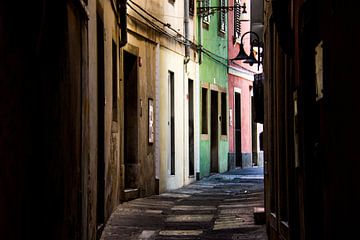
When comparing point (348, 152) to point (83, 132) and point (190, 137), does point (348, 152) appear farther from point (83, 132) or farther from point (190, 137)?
point (190, 137)

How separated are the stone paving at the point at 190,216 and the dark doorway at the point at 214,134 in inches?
249

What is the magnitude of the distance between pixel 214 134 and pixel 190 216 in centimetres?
1235

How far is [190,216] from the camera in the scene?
39.1 feet

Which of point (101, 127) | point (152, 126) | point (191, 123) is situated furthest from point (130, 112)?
point (191, 123)

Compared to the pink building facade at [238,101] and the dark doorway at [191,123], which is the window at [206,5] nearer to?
the dark doorway at [191,123]

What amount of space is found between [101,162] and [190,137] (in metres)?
10.5

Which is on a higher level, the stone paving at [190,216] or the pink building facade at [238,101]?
the pink building facade at [238,101]

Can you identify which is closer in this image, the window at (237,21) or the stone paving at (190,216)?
the stone paving at (190,216)

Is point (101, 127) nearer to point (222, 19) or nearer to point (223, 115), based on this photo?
point (223, 115)

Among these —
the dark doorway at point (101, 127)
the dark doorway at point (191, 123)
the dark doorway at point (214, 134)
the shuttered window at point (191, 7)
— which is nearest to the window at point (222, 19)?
the dark doorway at point (214, 134)

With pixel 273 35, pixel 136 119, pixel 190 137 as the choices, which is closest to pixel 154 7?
pixel 136 119

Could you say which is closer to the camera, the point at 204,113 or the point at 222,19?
the point at 204,113

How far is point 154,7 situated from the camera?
52.3 feet

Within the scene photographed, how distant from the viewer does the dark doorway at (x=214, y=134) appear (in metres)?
24.0
